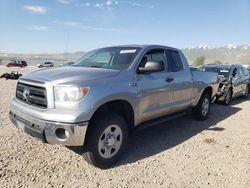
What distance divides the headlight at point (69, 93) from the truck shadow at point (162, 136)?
83cm

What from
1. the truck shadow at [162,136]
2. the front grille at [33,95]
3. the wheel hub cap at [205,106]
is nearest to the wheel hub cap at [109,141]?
the truck shadow at [162,136]

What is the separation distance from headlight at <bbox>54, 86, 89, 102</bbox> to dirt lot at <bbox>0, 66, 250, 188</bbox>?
112 cm

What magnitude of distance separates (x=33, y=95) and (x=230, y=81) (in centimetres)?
A: 812

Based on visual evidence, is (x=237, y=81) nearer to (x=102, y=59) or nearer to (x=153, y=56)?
(x=153, y=56)

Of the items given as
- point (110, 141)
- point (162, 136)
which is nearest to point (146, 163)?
point (110, 141)

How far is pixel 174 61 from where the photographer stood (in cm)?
562

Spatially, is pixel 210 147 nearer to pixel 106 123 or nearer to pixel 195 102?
pixel 195 102

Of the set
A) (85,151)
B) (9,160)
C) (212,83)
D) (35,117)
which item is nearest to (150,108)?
(85,151)

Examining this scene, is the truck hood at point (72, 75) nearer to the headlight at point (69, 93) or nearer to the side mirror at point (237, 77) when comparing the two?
the headlight at point (69, 93)

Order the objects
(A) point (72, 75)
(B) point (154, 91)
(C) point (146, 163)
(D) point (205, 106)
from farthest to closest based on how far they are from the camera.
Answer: (D) point (205, 106) → (B) point (154, 91) → (C) point (146, 163) → (A) point (72, 75)

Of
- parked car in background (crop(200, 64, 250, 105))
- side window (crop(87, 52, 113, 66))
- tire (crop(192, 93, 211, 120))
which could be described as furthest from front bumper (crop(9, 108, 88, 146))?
parked car in background (crop(200, 64, 250, 105))

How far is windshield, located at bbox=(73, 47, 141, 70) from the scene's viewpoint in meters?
4.52

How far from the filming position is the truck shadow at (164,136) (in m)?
4.61

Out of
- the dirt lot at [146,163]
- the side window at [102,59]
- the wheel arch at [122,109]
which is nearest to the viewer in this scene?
the dirt lot at [146,163]
